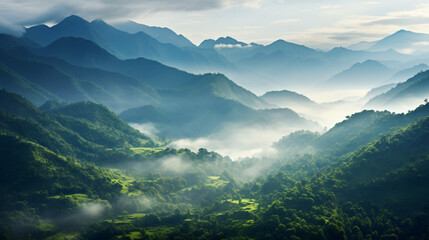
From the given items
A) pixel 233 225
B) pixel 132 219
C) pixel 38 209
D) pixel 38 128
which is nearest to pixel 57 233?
pixel 38 209

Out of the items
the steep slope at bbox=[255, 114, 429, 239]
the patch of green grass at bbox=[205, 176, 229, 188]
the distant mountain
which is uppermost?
the distant mountain

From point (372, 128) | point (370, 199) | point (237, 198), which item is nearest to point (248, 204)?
point (237, 198)

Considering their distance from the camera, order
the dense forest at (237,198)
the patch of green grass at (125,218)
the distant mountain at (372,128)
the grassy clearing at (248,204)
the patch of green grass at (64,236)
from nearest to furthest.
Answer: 1. the dense forest at (237,198)
2. the patch of green grass at (64,236)
3. the patch of green grass at (125,218)
4. the grassy clearing at (248,204)
5. the distant mountain at (372,128)

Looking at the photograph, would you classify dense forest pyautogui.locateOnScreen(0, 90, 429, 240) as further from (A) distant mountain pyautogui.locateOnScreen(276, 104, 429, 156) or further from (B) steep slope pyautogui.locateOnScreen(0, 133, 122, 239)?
(A) distant mountain pyautogui.locateOnScreen(276, 104, 429, 156)

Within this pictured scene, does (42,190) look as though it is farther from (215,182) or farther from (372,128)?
(372,128)

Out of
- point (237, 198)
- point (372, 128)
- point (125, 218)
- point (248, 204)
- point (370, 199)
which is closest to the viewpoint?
point (370, 199)

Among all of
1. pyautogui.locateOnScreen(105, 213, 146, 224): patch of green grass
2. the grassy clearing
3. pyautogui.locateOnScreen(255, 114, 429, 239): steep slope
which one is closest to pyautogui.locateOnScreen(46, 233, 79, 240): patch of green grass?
pyautogui.locateOnScreen(105, 213, 146, 224): patch of green grass

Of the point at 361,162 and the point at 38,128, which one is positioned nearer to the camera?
the point at 361,162

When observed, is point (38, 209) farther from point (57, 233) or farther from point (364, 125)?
point (364, 125)

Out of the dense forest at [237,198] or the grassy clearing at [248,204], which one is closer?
the dense forest at [237,198]

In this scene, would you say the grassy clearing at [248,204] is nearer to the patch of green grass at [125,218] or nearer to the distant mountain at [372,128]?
the patch of green grass at [125,218]

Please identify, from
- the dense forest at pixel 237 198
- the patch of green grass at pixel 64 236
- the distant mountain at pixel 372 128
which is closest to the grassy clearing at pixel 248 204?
the dense forest at pixel 237 198
